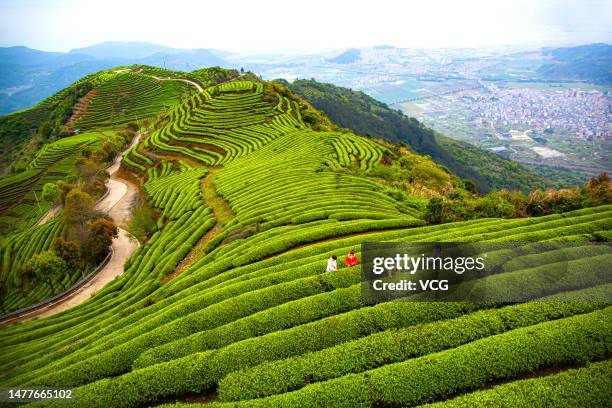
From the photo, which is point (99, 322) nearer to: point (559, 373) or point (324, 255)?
point (324, 255)

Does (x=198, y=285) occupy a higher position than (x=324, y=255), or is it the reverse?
(x=324, y=255)

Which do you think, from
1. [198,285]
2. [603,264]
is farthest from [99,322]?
[603,264]

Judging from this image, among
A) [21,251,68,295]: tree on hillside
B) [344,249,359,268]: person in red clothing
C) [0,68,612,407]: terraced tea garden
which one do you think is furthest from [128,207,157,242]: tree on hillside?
[344,249,359,268]: person in red clothing

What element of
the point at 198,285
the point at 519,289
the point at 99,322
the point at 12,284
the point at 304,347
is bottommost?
the point at 12,284

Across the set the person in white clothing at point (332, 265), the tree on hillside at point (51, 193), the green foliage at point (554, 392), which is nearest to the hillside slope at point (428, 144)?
the tree on hillside at point (51, 193)

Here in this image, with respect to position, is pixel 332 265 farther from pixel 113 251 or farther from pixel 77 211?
pixel 77 211

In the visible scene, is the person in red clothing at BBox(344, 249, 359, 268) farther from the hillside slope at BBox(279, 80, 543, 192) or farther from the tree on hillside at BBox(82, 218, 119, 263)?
the hillside slope at BBox(279, 80, 543, 192)
